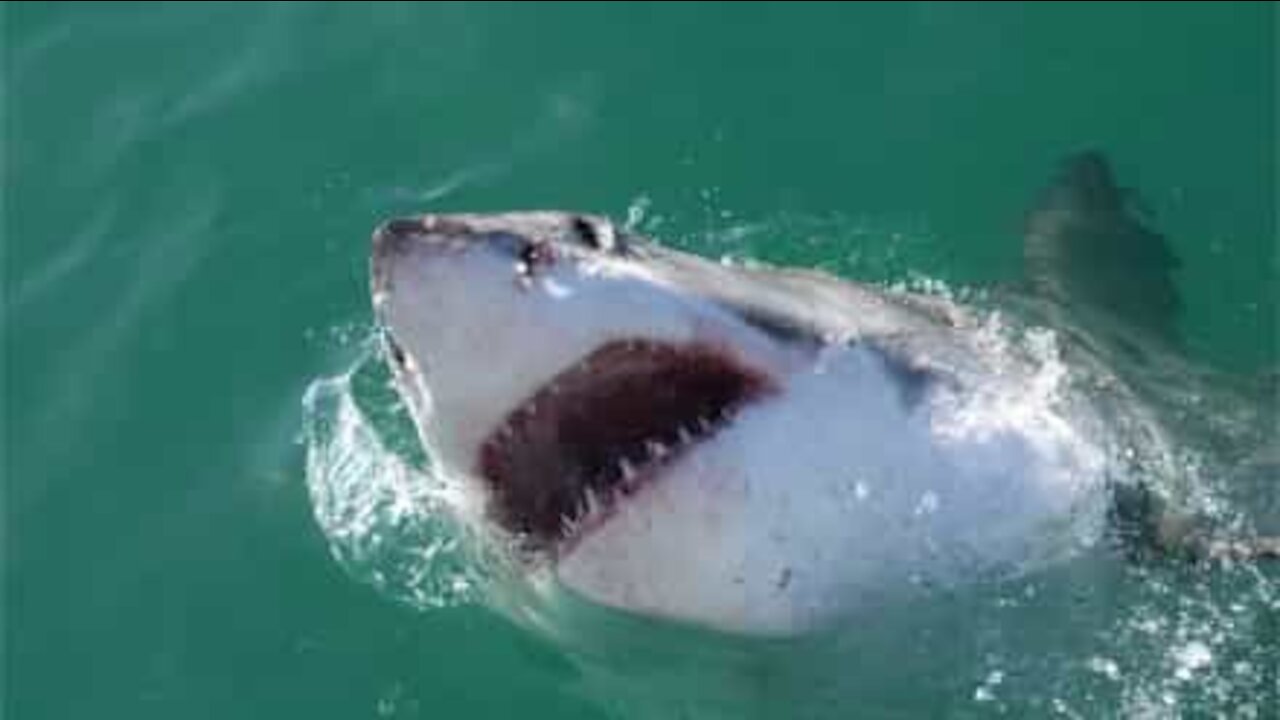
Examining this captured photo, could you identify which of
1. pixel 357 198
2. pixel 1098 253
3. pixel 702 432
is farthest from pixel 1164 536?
pixel 357 198

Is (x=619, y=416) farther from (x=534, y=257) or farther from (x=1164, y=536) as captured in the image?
(x=1164, y=536)

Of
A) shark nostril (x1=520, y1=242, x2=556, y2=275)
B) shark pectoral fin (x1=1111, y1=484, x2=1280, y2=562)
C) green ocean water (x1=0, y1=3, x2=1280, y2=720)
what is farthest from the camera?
green ocean water (x1=0, y1=3, x2=1280, y2=720)

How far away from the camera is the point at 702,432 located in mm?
2422

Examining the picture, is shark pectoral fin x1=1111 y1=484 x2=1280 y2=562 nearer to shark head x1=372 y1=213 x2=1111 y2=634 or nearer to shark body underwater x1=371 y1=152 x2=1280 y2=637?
shark body underwater x1=371 y1=152 x2=1280 y2=637

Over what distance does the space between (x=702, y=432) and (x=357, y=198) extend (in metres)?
2.80

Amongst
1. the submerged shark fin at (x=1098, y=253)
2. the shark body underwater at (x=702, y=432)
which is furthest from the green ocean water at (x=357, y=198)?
the shark body underwater at (x=702, y=432)

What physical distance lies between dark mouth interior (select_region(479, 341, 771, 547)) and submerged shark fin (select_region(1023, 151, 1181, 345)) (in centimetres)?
196

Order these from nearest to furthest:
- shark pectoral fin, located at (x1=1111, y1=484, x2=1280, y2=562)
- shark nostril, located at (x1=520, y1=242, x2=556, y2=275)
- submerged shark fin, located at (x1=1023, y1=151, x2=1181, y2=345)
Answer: shark nostril, located at (x1=520, y1=242, x2=556, y2=275)
shark pectoral fin, located at (x1=1111, y1=484, x2=1280, y2=562)
submerged shark fin, located at (x1=1023, y1=151, x2=1181, y2=345)

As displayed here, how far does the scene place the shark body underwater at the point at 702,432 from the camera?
2.41m

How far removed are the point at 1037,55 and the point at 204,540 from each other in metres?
2.46

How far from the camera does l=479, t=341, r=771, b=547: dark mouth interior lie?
2426mm

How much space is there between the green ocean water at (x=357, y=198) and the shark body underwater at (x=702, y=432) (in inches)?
37.9

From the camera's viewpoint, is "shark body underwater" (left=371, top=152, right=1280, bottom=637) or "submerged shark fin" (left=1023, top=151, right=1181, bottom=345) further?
"submerged shark fin" (left=1023, top=151, right=1181, bottom=345)

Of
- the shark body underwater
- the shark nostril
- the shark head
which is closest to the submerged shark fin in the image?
the shark body underwater
